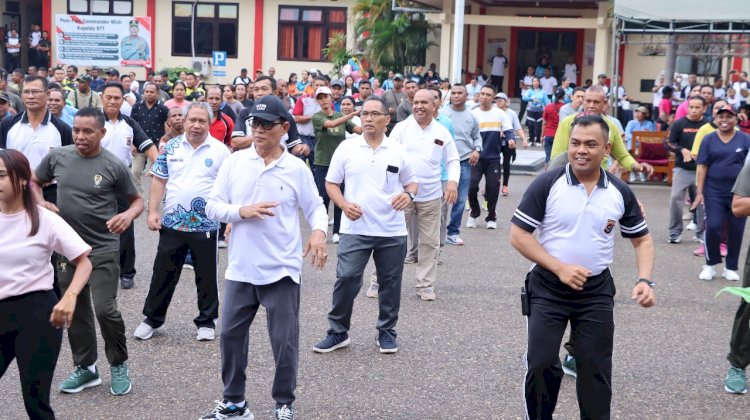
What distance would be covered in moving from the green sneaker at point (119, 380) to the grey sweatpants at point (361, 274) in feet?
5.60

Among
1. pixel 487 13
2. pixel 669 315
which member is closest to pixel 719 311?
pixel 669 315

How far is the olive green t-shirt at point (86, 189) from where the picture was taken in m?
6.56

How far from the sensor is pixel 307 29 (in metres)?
37.4

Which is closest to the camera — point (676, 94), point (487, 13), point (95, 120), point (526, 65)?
point (95, 120)

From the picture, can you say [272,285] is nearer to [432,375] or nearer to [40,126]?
[432,375]

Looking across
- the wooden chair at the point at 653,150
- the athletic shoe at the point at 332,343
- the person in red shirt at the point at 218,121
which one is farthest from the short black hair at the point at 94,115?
the wooden chair at the point at 653,150

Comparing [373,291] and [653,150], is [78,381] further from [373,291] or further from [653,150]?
[653,150]

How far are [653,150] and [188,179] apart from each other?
13.1m

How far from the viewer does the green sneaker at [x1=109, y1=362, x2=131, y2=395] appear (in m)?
6.39

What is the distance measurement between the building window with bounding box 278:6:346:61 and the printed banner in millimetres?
5468

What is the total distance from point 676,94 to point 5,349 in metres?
22.7

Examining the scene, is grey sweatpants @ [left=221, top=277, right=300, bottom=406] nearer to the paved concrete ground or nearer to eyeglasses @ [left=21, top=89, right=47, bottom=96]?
the paved concrete ground

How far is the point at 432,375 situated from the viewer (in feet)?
23.2

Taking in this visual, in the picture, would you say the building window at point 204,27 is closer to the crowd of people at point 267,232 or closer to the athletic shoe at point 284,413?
the crowd of people at point 267,232
